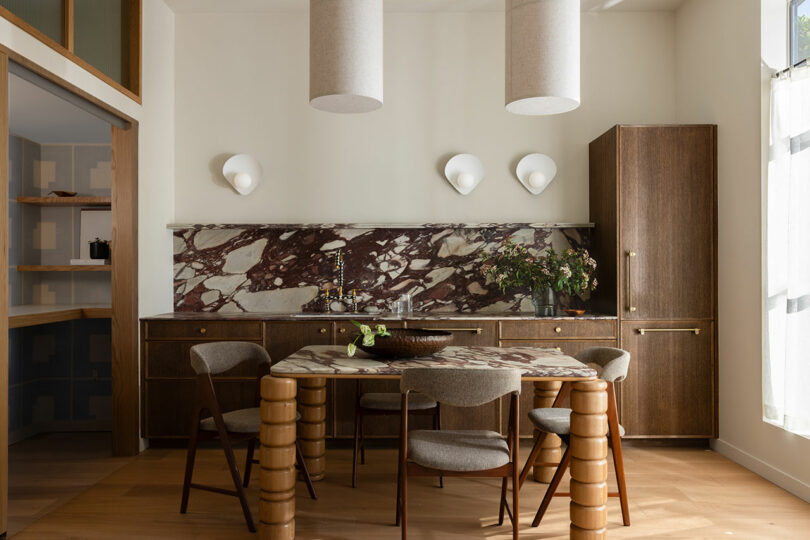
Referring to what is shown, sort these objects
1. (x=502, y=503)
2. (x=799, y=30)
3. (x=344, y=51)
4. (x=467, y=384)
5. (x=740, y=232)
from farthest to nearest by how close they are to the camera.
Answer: (x=740, y=232) < (x=799, y=30) < (x=502, y=503) < (x=344, y=51) < (x=467, y=384)

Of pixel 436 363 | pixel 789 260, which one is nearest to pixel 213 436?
pixel 436 363

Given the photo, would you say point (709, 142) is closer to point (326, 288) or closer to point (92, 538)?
point (326, 288)

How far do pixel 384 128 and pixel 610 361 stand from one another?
2.67 metres

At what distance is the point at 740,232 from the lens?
3.92 meters

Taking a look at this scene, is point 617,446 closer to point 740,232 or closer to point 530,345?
point 530,345

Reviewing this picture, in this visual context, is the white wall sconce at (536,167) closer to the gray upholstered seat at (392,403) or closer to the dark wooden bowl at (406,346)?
the gray upholstered seat at (392,403)

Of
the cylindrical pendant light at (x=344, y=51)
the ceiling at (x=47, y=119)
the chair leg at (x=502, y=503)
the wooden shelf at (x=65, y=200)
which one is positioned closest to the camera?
the cylindrical pendant light at (x=344, y=51)

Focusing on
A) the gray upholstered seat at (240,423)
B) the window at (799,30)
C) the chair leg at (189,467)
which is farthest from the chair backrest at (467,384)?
the window at (799,30)

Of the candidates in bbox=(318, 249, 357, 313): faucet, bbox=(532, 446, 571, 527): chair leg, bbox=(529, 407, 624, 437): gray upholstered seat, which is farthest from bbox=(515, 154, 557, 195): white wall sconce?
bbox=(532, 446, 571, 527): chair leg

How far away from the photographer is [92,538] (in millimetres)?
2871

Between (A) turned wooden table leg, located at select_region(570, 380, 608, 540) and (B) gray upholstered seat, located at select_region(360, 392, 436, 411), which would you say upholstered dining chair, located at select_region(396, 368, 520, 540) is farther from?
(B) gray upholstered seat, located at select_region(360, 392, 436, 411)

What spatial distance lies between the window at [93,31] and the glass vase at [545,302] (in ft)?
10.2

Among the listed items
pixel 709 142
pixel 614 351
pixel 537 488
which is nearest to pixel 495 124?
pixel 709 142

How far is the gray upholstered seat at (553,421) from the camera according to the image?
2.92 m
